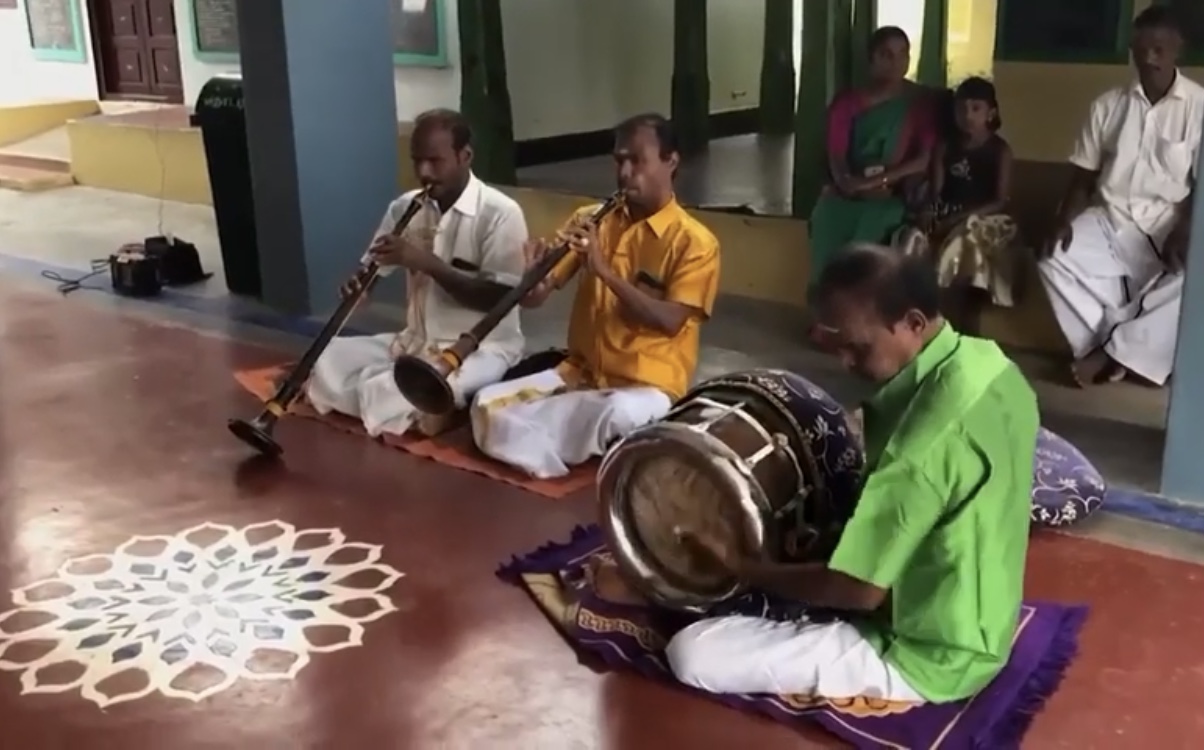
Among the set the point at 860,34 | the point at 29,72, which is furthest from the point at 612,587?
the point at 29,72

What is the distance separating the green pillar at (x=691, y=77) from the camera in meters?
8.30

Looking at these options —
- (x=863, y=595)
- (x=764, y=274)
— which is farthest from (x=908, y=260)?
(x=764, y=274)

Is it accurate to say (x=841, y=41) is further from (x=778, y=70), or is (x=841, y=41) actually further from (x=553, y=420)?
(x=553, y=420)

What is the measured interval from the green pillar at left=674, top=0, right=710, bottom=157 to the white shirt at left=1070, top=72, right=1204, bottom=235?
3675mm

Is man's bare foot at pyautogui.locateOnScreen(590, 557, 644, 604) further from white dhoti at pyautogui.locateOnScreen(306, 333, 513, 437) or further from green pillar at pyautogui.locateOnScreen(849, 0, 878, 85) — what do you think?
green pillar at pyautogui.locateOnScreen(849, 0, 878, 85)

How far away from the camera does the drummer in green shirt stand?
2504 mm

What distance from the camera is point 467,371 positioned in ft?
15.1

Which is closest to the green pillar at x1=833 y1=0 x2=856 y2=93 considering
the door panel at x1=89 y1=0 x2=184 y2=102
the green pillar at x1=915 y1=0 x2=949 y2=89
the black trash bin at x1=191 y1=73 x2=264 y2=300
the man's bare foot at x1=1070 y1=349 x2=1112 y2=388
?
the green pillar at x1=915 y1=0 x2=949 y2=89

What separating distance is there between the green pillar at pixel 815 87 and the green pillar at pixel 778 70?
3.75 feet

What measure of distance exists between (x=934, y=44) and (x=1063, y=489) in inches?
124

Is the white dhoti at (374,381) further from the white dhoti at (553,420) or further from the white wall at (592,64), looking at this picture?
the white wall at (592,64)

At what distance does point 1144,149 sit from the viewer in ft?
15.7

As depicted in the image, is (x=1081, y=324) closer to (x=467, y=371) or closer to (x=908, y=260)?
(x=467, y=371)

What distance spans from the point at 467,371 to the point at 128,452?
1.20 m
